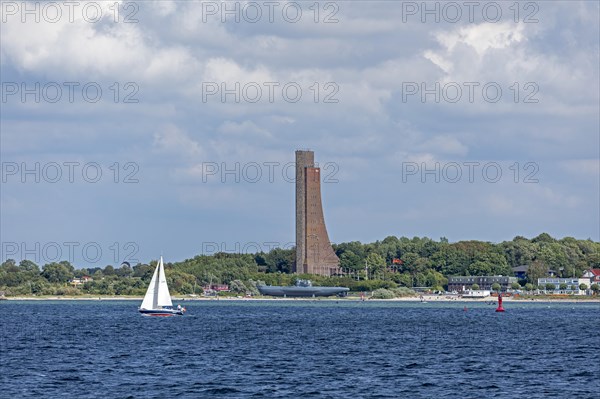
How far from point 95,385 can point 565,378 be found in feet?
88.0

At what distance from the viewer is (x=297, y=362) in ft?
250

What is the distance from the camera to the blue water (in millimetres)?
Result: 59875

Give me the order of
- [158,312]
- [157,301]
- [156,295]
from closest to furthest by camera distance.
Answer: [158,312]
[156,295]
[157,301]

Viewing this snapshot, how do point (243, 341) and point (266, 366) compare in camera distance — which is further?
point (243, 341)

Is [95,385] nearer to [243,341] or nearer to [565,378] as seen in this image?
[565,378]

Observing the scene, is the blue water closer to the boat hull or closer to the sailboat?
the boat hull

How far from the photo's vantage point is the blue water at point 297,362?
59875 mm

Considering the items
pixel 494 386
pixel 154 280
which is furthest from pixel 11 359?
pixel 154 280

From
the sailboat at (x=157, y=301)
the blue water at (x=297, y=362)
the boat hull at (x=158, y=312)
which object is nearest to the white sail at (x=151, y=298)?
the sailboat at (x=157, y=301)

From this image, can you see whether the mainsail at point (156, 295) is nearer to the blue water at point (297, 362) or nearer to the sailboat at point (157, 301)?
the sailboat at point (157, 301)

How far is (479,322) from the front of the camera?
14200 cm

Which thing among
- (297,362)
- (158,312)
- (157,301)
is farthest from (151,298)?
(297,362)

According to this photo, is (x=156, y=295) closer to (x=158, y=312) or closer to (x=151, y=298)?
(x=151, y=298)

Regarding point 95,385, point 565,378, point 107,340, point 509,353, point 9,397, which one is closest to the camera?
point 9,397
